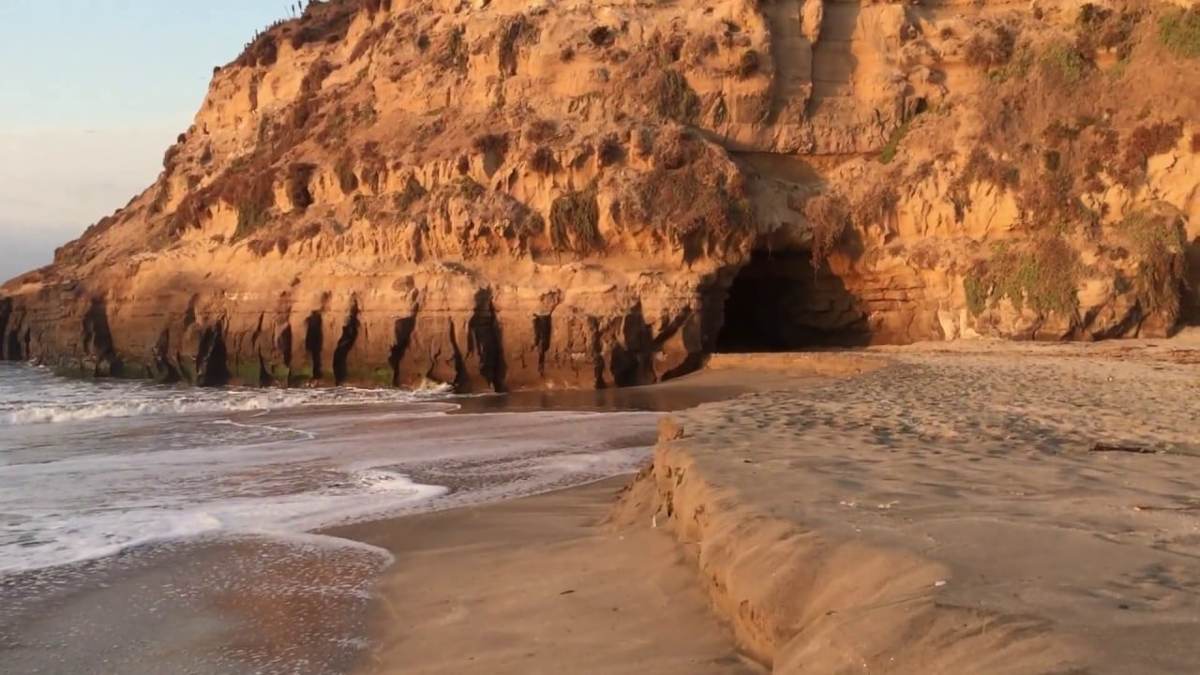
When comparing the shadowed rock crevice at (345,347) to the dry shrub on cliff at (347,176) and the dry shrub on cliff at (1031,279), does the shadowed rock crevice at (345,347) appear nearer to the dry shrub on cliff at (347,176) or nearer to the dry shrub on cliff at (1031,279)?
the dry shrub on cliff at (347,176)

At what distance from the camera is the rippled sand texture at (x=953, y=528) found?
270cm

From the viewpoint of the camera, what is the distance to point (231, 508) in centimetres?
817

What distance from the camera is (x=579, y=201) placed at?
20.8m

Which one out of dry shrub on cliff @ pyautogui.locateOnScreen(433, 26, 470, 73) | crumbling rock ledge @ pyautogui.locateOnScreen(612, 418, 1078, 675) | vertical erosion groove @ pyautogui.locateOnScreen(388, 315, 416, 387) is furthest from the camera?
dry shrub on cliff @ pyautogui.locateOnScreen(433, 26, 470, 73)

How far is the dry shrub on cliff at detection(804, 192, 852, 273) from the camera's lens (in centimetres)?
2098

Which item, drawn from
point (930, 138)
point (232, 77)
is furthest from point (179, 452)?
point (232, 77)

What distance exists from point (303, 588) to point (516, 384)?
13952mm

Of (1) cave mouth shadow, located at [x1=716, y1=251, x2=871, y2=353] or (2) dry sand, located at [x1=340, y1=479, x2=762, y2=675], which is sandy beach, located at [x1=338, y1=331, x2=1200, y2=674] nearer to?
(2) dry sand, located at [x1=340, y1=479, x2=762, y2=675]

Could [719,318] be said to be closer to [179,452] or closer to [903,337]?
[903,337]

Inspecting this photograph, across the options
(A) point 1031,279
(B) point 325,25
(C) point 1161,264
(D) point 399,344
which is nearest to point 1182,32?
(C) point 1161,264

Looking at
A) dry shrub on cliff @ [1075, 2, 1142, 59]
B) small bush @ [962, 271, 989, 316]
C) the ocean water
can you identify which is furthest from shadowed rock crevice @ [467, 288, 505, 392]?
→ dry shrub on cliff @ [1075, 2, 1142, 59]

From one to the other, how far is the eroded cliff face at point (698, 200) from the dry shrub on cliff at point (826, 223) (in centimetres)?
6

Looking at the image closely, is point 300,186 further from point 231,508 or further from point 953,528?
point 953,528

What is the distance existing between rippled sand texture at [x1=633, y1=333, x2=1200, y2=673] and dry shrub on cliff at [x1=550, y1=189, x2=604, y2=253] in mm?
12153
